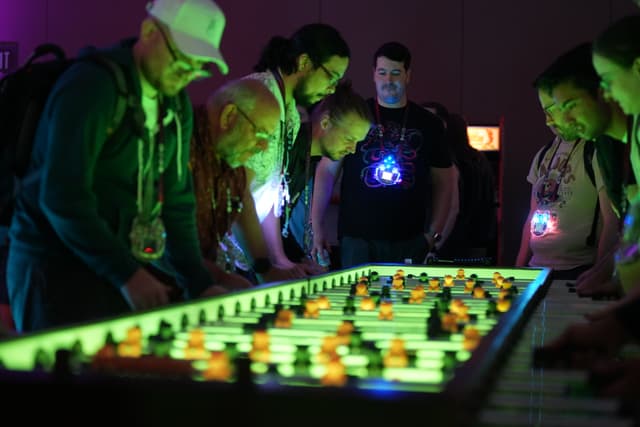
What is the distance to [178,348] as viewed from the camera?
171cm

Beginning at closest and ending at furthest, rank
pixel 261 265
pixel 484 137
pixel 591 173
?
pixel 261 265
pixel 591 173
pixel 484 137

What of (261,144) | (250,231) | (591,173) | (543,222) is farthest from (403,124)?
(261,144)

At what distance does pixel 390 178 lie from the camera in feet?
16.6

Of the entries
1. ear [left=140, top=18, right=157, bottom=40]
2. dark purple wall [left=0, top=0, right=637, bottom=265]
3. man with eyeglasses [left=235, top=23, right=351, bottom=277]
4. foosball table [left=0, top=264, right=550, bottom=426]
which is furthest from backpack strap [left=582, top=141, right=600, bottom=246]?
dark purple wall [left=0, top=0, right=637, bottom=265]

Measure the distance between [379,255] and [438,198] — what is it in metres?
0.67

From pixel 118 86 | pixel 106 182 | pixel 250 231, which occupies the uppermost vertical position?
pixel 118 86

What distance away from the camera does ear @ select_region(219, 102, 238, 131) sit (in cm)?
311

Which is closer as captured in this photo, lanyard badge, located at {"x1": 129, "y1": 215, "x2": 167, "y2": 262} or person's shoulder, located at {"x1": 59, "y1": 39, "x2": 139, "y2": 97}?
person's shoulder, located at {"x1": 59, "y1": 39, "x2": 139, "y2": 97}

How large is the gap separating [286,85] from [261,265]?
0.77 metres

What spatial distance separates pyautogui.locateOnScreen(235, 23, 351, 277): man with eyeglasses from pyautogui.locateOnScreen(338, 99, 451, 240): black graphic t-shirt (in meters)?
1.18

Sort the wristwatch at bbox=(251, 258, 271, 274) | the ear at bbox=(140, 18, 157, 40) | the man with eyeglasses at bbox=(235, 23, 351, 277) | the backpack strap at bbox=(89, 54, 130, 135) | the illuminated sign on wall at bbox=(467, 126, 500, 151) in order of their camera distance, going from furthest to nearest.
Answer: the illuminated sign on wall at bbox=(467, 126, 500, 151)
the man with eyeglasses at bbox=(235, 23, 351, 277)
the wristwatch at bbox=(251, 258, 271, 274)
the ear at bbox=(140, 18, 157, 40)
the backpack strap at bbox=(89, 54, 130, 135)

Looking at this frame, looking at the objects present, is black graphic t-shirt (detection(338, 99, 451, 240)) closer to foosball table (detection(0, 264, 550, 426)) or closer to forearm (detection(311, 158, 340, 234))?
forearm (detection(311, 158, 340, 234))

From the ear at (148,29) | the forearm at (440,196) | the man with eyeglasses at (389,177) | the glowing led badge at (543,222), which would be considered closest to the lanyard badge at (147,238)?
the ear at (148,29)

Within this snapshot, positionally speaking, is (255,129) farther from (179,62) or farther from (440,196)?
(440,196)
